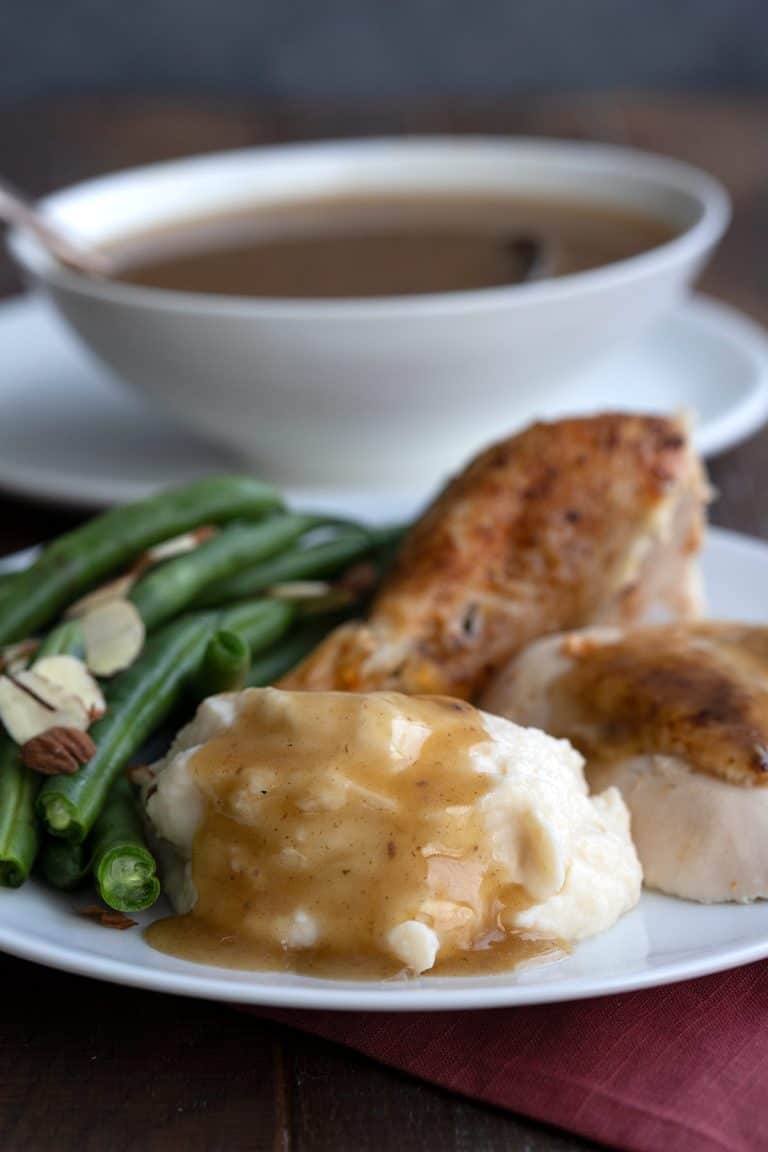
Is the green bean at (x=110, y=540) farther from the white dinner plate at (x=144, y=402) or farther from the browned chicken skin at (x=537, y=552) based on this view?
the white dinner plate at (x=144, y=402)

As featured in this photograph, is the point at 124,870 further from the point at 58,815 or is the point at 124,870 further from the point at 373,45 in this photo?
the point at 373,45

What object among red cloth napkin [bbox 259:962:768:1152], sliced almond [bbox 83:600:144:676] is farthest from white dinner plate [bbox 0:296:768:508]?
red cloth napkin [bbox 259:962:768:1152]

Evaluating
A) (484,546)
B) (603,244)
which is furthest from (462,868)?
(603,244)

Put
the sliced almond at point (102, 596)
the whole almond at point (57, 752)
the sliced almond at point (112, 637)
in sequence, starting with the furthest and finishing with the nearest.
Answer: the sliced almond at point (102, 596)
the sliced almond at point (112, 637)
the whole almond at point (57, 752)

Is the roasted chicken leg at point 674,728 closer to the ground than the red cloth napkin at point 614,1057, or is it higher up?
higher up

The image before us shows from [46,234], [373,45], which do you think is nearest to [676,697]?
[46,234]

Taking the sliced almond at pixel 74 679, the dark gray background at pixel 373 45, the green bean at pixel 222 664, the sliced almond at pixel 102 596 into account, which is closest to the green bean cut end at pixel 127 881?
the sliced almond at pixel 74 679

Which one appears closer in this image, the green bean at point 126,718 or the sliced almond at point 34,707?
the green bean at point 126,718
